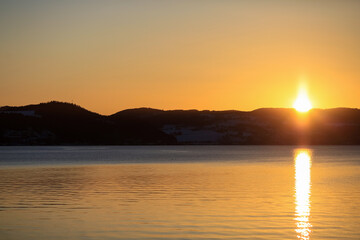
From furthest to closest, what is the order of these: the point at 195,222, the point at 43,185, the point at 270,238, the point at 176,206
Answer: the point at 43,185 → the point at 176,206 → the point at 195,222 → the point at 270,238

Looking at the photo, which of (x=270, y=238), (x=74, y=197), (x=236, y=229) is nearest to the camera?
(x=270, y=238)

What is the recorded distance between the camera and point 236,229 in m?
26.3

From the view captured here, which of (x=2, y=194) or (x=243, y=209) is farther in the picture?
(x=2, y=194)

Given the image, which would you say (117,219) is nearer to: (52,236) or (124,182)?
(52,236)

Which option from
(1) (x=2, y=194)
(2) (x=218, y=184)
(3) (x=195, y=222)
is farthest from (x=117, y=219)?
(2) (x=218, y=184)

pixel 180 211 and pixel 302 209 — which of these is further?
pixel 302 209

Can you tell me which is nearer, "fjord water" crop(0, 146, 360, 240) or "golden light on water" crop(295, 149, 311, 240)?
"fjord water" crop(0, 146, 360, 240)

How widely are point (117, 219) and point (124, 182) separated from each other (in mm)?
23615

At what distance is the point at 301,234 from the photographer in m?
25.0

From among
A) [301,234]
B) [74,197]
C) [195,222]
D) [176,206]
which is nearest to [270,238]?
[301,234]

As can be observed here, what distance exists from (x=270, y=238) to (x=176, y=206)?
11166 millimetres

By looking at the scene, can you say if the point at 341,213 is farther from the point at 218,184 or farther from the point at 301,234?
the point at 218,184

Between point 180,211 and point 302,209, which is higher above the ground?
point 302,209

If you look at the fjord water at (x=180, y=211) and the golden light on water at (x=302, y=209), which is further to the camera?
the golden light on water at (x=302, y=209)
